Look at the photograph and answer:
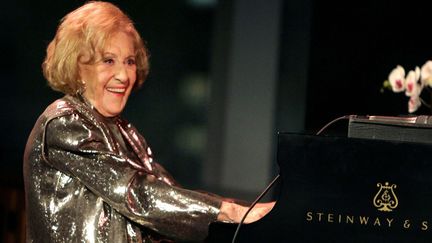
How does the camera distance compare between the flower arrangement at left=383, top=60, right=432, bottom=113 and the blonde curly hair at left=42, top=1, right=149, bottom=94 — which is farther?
the flower arrangement at left=383, top=60, right=432, bottom=113

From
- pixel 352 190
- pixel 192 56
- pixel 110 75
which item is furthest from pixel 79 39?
pixel 192 56

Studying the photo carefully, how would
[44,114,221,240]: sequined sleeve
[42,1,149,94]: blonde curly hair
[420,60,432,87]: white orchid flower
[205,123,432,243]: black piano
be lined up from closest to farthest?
1. [205,123,432,243]: black piano
2. [44,114,221,240]: sequined sleeve
3. [42,1,149,94]: blonde curly hair
4. [420,60,432,87]: white orchid flower

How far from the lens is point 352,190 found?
6.40ft

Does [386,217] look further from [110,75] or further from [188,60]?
[188,60]

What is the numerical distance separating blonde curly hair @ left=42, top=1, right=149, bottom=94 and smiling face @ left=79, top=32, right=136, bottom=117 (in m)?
0.02

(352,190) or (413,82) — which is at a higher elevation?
(413,82)

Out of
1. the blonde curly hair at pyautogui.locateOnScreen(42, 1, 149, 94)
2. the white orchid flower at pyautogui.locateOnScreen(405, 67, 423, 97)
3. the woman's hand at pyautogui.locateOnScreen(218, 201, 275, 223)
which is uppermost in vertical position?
the blonde curly hair at pyautogui.locateOnScreen(42, 1, 149, 94)

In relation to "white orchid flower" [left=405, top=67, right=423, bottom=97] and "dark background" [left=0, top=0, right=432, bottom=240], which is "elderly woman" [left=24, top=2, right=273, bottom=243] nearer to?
"white orchid flower" [left=405, top=67, right=423, bottom=97]

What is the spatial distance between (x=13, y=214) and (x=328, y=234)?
2497 millimetres

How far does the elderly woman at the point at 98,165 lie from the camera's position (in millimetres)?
2266

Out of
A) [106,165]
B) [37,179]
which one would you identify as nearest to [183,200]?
[106,165]

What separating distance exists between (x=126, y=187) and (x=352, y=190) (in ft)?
1.85

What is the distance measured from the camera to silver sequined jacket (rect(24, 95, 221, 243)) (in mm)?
2264

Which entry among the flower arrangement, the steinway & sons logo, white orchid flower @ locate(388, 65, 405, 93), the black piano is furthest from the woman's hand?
white orchid flower @ locate(388, 65, 405, 93)
